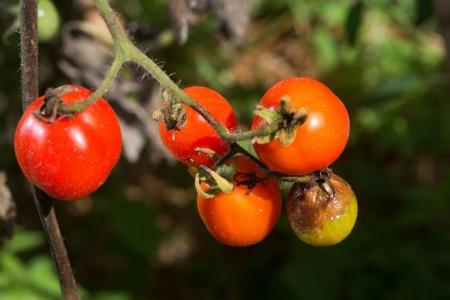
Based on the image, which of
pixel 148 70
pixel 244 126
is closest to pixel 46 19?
pixel 148 70

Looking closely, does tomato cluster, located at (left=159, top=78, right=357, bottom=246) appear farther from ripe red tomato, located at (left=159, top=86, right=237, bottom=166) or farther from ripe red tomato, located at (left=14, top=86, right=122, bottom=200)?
ripe red tomato, located at (left=14, top=86, right=122, bottom=200)

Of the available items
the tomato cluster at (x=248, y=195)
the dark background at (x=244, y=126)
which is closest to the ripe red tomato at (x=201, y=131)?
the tomato cluster at (x=248, y=195)

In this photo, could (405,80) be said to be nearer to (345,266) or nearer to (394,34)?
(345,266)

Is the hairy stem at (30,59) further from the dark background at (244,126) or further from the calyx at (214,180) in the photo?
the dark background at (244,126)

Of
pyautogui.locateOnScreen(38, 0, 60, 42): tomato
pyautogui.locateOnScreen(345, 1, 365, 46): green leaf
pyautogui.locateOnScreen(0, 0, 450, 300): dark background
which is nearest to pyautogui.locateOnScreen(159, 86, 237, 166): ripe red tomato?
pyautogui.locateOnScreen(38, 0, 60, 42): tomato

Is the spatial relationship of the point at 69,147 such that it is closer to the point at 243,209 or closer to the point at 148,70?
the point at 148,70

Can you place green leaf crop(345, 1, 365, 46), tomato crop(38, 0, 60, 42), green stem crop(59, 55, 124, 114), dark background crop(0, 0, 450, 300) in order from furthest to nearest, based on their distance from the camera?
green leaf crop(345, 1, 365, 46)
dark background crop(0, 0, 450, 300)
tomato crop(38, 0, 60, 42)
green stem crop(59, 55, 124, 114)
